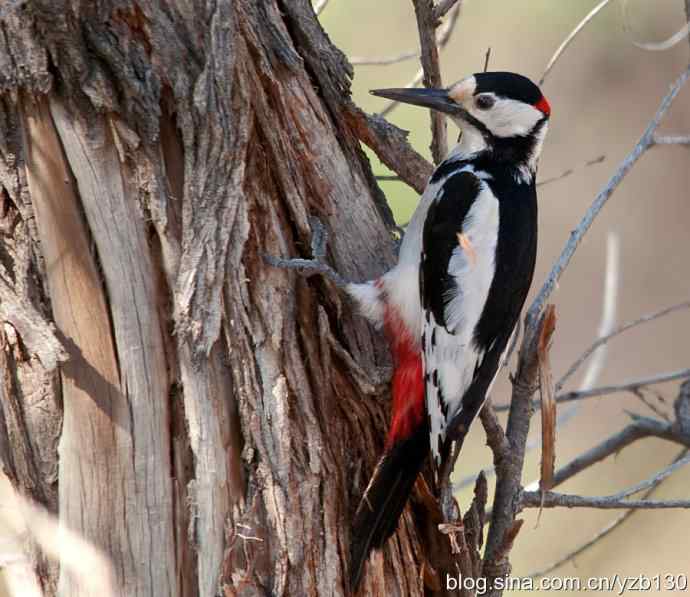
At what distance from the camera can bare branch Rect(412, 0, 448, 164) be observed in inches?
95.5

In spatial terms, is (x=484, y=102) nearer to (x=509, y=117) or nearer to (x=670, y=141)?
(x=509, y=117)

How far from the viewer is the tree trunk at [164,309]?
6.92 feet

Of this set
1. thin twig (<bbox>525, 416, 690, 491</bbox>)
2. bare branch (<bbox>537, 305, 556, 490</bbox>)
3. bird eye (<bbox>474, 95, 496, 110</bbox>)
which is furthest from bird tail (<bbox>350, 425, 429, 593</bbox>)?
bird eye (<bbox>474, 95, 496, 110</bbox>)

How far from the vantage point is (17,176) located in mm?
2127

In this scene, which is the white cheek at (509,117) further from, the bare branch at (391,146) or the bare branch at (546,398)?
the bare branch at (546,398)

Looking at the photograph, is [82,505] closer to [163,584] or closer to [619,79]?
[163,584]

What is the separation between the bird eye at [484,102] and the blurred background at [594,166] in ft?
8.82

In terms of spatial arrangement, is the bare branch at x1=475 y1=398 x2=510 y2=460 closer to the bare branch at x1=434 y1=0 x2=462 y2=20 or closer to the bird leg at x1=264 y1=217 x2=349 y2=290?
the bird leg at x1=264 y1=217 x2=349 y2=290

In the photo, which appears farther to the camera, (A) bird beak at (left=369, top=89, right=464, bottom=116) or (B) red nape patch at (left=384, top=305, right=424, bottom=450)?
(A) bird beak at (left=369, top=89, right=464, bottom=116)

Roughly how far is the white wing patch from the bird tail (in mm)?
158

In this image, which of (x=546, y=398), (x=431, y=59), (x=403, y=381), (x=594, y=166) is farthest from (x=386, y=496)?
(x=594, y=166)

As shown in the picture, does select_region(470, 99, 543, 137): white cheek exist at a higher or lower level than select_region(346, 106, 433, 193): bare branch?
higher

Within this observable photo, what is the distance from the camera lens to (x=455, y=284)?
2.76 metres

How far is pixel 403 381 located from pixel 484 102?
95 cm
